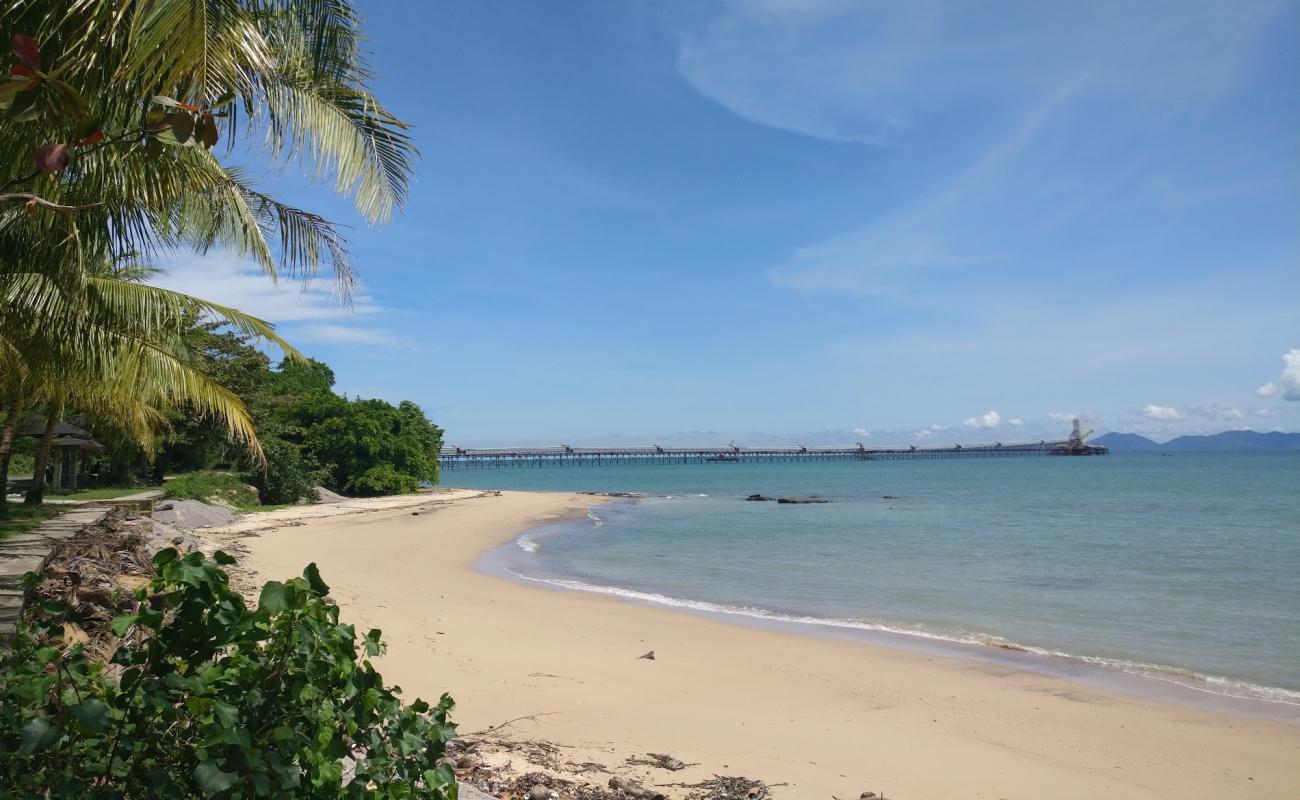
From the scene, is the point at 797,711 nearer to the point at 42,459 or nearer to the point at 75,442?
the point at 42,459

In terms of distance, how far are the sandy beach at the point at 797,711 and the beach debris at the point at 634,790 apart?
40 centimetres

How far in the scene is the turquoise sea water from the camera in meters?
10.9

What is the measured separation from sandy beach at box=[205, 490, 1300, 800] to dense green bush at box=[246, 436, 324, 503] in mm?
18452

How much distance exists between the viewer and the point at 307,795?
1940 mm

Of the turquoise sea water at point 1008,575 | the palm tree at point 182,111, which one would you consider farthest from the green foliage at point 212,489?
the palm tree at point 182,111

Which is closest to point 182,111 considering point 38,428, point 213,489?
point 38,428

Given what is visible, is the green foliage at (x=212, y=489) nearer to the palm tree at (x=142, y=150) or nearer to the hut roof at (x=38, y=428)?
the hut roof at (x=38, y=428)

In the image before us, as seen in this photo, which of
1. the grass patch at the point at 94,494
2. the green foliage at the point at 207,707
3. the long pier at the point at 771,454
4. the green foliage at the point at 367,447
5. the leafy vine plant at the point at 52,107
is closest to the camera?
the leafy vine plant at the point at 52,107

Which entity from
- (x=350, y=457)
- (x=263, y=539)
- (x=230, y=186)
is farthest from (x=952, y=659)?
(x=350, y=457)

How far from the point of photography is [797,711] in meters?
7.39

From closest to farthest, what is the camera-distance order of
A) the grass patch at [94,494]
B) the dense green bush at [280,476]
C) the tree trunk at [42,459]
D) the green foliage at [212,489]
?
the tree trunk at [42,459] → the grass patch at [94,494] → the green foliage at [212,489] → the dense green bush at [280,476]

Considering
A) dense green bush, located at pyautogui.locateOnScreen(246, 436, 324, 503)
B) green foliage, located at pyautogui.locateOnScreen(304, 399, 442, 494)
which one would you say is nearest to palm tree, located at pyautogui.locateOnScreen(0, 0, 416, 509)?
dense green bush, located at pyautogui.locateOnScreen(246, 436, 324, 503)

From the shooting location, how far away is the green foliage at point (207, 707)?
1794 millimetres

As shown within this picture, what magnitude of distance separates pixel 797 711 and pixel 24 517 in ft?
44.0
